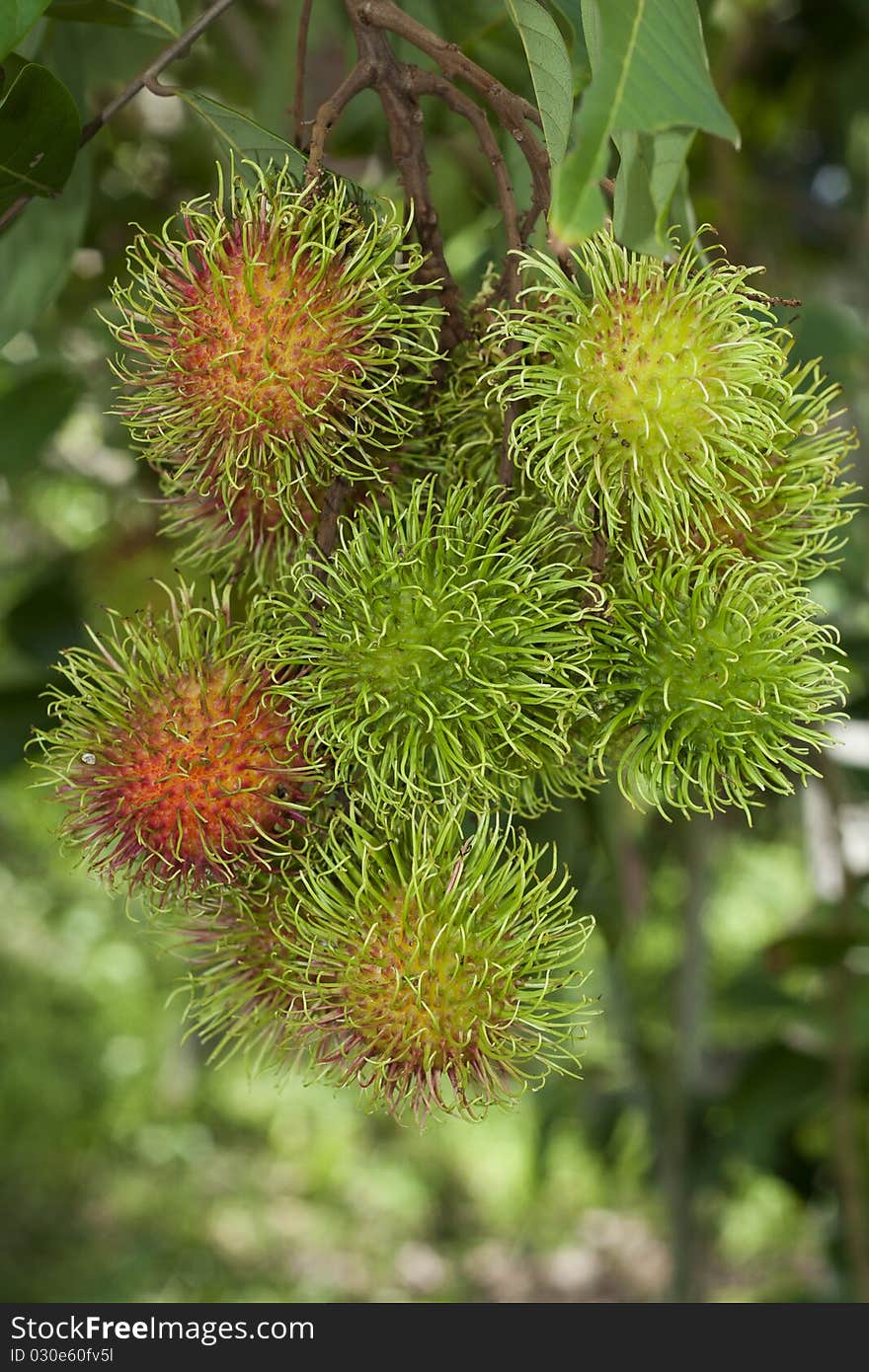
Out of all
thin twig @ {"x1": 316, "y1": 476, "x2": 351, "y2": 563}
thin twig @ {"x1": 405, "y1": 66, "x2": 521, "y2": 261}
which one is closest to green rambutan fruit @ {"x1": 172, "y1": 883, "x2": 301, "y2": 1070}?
thin twig @ {"x1": 316, "y1": 476, "x2": 351, "y2": 563}

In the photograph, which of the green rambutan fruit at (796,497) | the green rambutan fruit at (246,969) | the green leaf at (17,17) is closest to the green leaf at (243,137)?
the green leaf at (17,17)

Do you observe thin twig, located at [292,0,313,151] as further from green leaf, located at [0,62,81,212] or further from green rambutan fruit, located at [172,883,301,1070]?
green rambutan fruit, located at [172,883,301,1070]

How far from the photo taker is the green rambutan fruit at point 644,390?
32.4 inches

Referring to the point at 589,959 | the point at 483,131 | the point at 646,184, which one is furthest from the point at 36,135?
the point at 589,959

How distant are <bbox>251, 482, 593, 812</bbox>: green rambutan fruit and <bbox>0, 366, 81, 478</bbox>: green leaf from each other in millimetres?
1010

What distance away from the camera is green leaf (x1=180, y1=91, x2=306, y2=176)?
36.5 inches

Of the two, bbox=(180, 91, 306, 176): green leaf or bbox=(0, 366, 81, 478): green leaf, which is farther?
bbox=(0, 366, 81, 478): green leaf

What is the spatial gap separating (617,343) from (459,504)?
0.49ft

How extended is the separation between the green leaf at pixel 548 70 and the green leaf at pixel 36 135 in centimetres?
35

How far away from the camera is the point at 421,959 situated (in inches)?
34.0

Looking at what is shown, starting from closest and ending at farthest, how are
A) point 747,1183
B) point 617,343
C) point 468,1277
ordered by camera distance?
point 617,343 < point 747,1183 < point 468,1277

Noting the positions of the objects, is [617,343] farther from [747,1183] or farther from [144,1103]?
[144,1103]

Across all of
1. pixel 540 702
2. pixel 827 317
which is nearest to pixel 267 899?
pixel 540 702

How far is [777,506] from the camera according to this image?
3.01 feet
